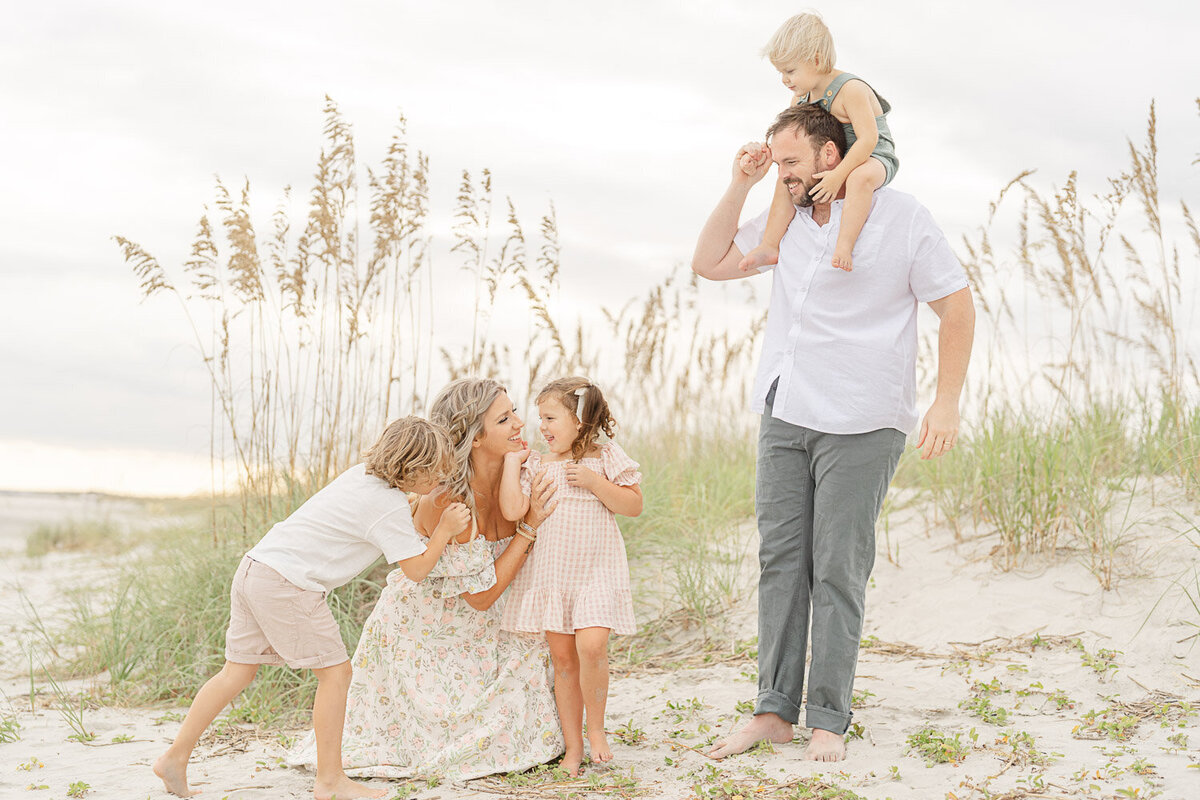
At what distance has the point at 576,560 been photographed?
3.14 metres

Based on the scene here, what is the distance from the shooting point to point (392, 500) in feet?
9.82

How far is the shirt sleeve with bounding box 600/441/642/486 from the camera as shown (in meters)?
3.21

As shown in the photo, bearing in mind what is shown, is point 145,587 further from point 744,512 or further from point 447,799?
point 744,512

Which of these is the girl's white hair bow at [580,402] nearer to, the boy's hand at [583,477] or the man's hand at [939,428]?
the boy's hand at [583,477]

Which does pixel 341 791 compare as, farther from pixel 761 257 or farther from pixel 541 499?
pixel 761 257

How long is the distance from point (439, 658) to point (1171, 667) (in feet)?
8.95

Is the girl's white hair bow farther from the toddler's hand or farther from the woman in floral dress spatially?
the toddler's hand

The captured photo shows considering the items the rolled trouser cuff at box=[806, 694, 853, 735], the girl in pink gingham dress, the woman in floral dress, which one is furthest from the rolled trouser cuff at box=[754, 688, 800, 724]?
the woman in floral dress

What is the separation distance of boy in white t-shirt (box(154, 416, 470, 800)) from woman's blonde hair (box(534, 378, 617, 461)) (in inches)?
15.1

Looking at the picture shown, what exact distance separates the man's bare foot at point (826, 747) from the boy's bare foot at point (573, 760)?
0.69 metres

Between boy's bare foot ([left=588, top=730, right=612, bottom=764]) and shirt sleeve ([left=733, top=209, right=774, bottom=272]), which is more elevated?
shirt sleeve ([left=733, top=209, right=774, bottom=272])

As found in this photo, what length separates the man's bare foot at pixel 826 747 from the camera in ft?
10.0

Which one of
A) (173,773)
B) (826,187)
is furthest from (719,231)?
(173,773)

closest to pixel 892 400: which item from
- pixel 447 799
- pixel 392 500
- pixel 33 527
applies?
pixel 392 500
